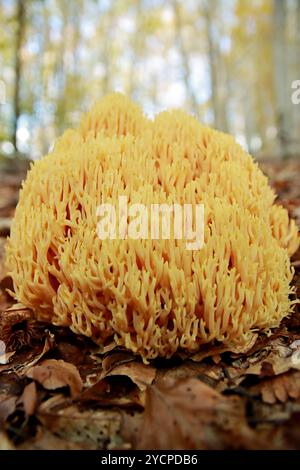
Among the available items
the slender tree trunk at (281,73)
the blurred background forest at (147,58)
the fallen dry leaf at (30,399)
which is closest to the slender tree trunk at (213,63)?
the blurred background forest at (147,58)

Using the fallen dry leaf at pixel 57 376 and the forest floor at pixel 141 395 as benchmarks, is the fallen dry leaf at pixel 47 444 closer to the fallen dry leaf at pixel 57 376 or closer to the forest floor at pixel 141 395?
the forest floor at pixel 141 395


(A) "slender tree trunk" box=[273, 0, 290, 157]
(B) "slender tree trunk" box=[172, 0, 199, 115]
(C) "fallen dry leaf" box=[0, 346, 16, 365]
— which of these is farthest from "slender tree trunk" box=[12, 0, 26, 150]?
(B) "slender tree trunk" box=[172, 0, 199, 115]

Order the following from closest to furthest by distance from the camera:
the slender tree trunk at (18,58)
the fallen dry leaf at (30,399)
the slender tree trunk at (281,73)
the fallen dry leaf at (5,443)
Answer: the fallen dry leaf at (5,443), the fallen dry leaf at (30,399), the slender tree trunk at (18,58), the slender tree trunk at (281,73)

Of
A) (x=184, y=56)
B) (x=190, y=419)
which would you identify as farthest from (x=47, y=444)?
(x=184, y=56)

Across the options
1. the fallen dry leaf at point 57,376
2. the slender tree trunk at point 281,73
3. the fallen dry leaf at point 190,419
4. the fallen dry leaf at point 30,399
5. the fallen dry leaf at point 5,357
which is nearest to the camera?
the fallen dry leaf at point 190,419

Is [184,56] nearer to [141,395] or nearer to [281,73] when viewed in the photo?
[281,73]

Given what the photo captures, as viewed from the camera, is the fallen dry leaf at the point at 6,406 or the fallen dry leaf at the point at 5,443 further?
the fallen dry leaf at the point at 6,406
